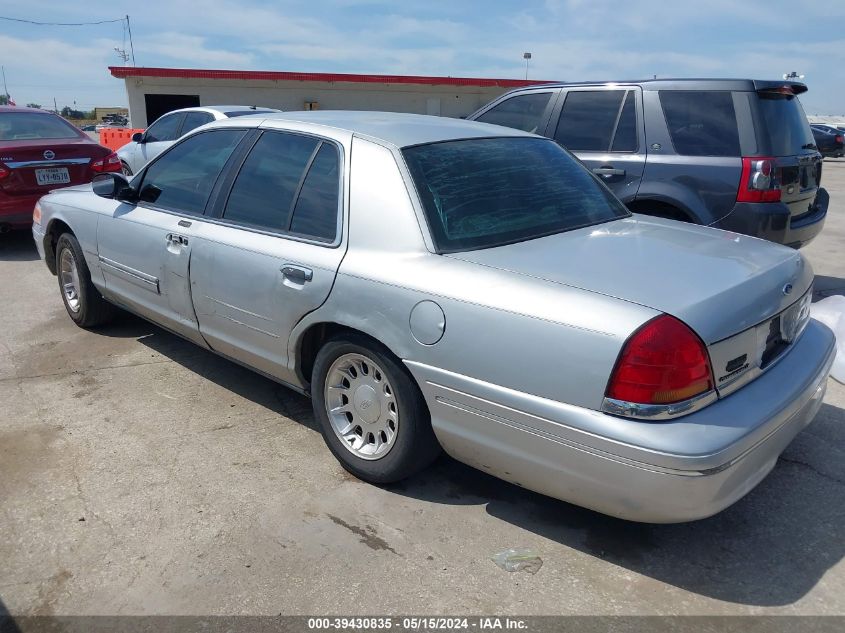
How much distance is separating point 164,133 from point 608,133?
24.9 feet

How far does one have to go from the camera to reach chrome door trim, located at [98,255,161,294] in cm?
417

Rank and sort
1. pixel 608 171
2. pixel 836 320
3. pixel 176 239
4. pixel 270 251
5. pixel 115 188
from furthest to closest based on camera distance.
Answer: pixel 608 171 < pixel 836 320 < pixel 115 188 < pixel 176 239 < pixel 270 251

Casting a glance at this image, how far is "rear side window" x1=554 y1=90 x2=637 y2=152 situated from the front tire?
3.61 m

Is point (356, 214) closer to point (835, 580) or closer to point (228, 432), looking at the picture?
point (228, 432)

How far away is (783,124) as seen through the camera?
5.33 metres

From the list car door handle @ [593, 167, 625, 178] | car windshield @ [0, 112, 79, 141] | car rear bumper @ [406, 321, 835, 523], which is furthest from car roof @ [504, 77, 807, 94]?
car windshield @ [0, 112, 79, 141]

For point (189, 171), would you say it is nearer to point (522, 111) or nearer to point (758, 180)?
point (522, 111)

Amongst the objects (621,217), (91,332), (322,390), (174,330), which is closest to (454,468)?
(322,390)

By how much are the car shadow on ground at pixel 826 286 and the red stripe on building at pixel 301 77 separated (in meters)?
15.8

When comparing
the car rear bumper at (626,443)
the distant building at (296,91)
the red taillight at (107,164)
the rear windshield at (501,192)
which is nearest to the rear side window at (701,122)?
the rear windshield at (501,192)

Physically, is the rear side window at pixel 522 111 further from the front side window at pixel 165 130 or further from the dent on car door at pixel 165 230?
the front side window at pixel 165 130

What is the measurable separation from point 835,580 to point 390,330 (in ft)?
6.28

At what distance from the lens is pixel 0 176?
297 inches

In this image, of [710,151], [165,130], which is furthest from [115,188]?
[165,130]
